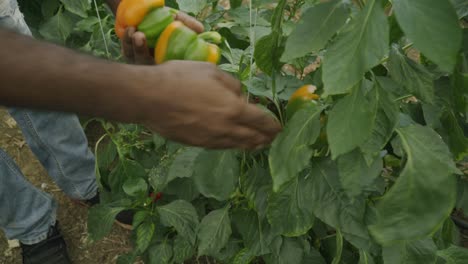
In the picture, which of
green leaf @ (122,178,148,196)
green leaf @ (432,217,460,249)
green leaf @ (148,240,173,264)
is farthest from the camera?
green leaf @ (148,240,173,264)

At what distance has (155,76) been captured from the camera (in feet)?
2.28

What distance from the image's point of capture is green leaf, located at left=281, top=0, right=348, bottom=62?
0.79 meters

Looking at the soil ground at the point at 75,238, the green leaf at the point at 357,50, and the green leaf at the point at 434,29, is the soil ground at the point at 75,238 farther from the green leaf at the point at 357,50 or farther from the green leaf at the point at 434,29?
the green leaf at the point at 434,29

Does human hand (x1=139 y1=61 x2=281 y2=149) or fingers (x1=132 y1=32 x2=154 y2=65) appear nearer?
human hand (x1=139 y1=61 x2=281 y2=149)

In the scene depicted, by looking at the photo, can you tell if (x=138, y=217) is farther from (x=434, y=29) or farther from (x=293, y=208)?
(x=434, y=29)

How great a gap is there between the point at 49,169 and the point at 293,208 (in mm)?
1127

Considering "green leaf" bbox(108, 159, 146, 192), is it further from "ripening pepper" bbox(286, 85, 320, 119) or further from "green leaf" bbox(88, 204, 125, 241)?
"ripening pepper" bbox(286, 85, 320, 119)

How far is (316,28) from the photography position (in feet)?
2.60

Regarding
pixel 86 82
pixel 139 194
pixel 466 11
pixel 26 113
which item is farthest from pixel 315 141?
pixel 26 113

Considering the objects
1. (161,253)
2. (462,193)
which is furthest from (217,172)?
(462,193)

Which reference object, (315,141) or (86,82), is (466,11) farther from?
(86,82)

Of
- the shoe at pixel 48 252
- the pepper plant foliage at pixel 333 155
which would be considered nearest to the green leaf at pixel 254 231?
the pepper plant foliage at pixel 333 155

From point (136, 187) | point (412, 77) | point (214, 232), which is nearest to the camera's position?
point (412, 77)

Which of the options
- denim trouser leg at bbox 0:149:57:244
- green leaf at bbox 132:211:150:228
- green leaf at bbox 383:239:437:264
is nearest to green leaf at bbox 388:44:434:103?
green leaf at bbox 383:239:437:264
